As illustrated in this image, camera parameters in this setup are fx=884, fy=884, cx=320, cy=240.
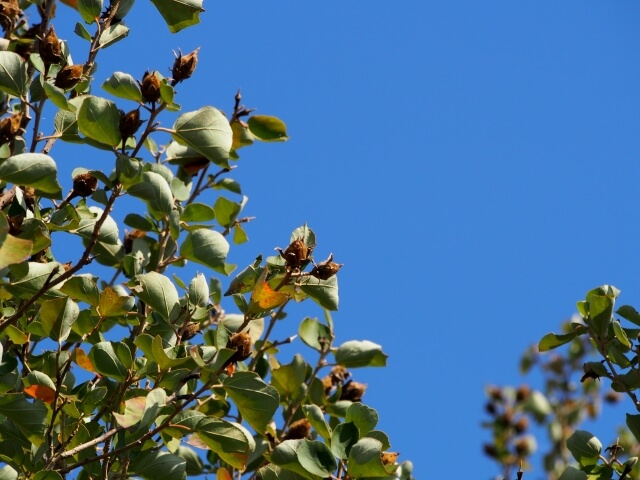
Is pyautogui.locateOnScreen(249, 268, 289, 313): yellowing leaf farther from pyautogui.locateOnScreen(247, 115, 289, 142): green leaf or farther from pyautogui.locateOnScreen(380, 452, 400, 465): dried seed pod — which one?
pyautogui.locateOnScreen(247, 115, 289, 142): green leaf

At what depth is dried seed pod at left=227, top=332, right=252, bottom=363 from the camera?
190cm

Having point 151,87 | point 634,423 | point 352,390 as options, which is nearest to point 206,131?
point 151,87

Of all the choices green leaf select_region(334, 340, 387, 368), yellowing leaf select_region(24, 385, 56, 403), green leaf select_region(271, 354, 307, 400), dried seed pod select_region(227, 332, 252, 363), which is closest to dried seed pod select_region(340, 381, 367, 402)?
green leaf select_region(334, 340, 387, 368)

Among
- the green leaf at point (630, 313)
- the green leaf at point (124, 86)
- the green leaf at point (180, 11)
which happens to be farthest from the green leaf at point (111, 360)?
the green leaf at point (630, 313)

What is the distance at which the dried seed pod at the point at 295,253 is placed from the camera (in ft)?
6.15

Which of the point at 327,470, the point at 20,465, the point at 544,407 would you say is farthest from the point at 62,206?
the point at 544,407

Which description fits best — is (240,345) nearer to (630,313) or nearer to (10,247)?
(10,247)

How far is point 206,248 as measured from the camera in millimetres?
2334

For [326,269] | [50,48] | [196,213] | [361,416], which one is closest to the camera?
[326,269]

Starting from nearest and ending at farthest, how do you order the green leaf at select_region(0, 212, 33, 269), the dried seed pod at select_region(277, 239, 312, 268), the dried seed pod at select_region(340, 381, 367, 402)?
the green leaf at select_region(0, 212, 33, 269) < the dried seed pod at select_region(277, 239, 312, 268) < the dried seed pod at select_region(340, 381, 367, 402)

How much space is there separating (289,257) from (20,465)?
793 millimetres

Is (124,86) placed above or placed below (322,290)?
above

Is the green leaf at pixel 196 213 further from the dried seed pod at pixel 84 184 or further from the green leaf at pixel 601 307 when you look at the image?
the green leaf at pixel 601 307

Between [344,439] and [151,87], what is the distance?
0.89m
